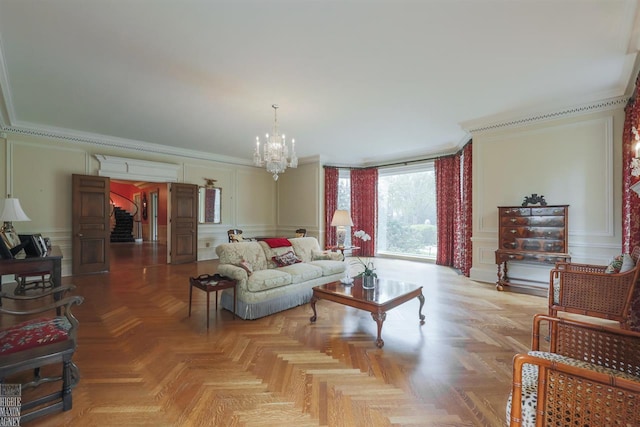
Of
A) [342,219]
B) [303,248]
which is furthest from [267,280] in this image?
[342,219]

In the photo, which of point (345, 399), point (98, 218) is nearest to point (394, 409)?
point (345, 399)

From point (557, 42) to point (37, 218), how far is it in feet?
26.3

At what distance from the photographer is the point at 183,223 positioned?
6996mm

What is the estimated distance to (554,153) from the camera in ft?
14.4

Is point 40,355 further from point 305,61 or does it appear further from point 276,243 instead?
point 305,61

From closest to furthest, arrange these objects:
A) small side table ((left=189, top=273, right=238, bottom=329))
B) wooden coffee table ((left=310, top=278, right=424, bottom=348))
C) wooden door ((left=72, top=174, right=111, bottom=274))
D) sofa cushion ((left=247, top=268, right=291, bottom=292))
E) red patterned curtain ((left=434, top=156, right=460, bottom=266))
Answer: wooden coffee table ((left=310, top=278, right=424, bottom=348)) → small side table ((left=189, top=273, right=238, bottom=329)) → sofa cushion ((left=247, top=268, right=291, bottom=292)) → wooden door ((left=72, top=174, right=111, bottom=274)) → red patterned curtain ((left=434, top=156, right=460, bottom=266))

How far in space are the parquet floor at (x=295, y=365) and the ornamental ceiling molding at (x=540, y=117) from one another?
2.73 meters

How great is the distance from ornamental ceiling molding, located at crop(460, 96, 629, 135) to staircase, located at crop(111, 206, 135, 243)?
1221cm

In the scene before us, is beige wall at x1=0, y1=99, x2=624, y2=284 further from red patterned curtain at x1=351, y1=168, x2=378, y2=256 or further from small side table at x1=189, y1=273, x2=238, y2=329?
small side table at x1=189, y1=273, x2=238, y2=329

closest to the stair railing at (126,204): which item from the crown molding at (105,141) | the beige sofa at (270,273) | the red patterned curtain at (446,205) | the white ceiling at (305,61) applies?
the crown molding at (105,141)

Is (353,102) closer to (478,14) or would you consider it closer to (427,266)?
(478,14)

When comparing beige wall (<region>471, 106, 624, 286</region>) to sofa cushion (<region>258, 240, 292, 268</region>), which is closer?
beige wall (<region>471, 106, 624, 286</region>)

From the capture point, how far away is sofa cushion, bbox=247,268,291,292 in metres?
3.35

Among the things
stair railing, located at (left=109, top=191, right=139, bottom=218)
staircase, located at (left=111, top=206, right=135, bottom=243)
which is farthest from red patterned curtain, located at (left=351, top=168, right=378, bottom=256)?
stair railing, located at (left=109, top=191, right=139, bottom=218)
